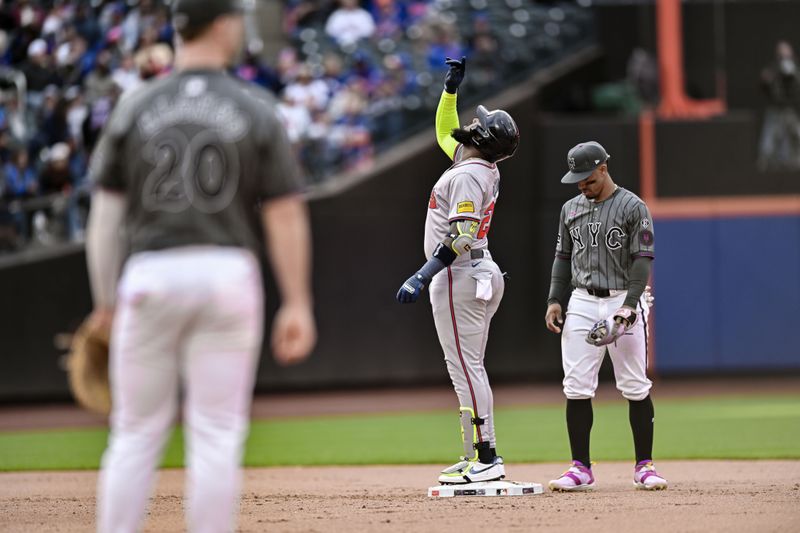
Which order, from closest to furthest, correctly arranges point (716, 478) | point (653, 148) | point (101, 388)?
1. point (101, 388)
2. point (716, 478)
3. point (653, 148)

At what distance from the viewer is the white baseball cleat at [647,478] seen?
746 cm

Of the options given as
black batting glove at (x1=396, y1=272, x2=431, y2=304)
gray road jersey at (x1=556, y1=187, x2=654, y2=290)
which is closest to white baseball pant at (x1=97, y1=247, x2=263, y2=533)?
black batting glove at (x1=396, y1=272, x2=431, y2=304)

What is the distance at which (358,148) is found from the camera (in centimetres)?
1722

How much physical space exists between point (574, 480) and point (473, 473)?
615 mm

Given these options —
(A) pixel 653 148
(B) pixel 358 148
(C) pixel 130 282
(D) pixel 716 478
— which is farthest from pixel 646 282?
(A) pixel 653 148

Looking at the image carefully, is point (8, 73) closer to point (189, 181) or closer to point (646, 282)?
point (646, 282)

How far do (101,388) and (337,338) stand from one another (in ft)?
41.8

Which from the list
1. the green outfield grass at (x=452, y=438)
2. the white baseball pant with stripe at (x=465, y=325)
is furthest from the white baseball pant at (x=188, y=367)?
the green outfield grass at (x=452, y=438)

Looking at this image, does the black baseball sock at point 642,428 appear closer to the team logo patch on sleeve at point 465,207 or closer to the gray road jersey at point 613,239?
the gray road jersey at point 613,239

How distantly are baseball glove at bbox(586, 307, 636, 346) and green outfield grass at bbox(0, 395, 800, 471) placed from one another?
294 centimetres

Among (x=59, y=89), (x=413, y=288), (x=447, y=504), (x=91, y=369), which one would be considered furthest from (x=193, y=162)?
(x=59, y=89)

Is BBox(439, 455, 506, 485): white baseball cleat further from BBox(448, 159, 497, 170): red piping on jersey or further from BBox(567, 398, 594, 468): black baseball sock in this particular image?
BBox(448, 159, 497, 170): red piping on jersey

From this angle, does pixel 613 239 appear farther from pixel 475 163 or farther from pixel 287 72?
pixel 287 72

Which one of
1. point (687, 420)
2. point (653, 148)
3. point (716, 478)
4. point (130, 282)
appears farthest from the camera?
point (653, 148)
